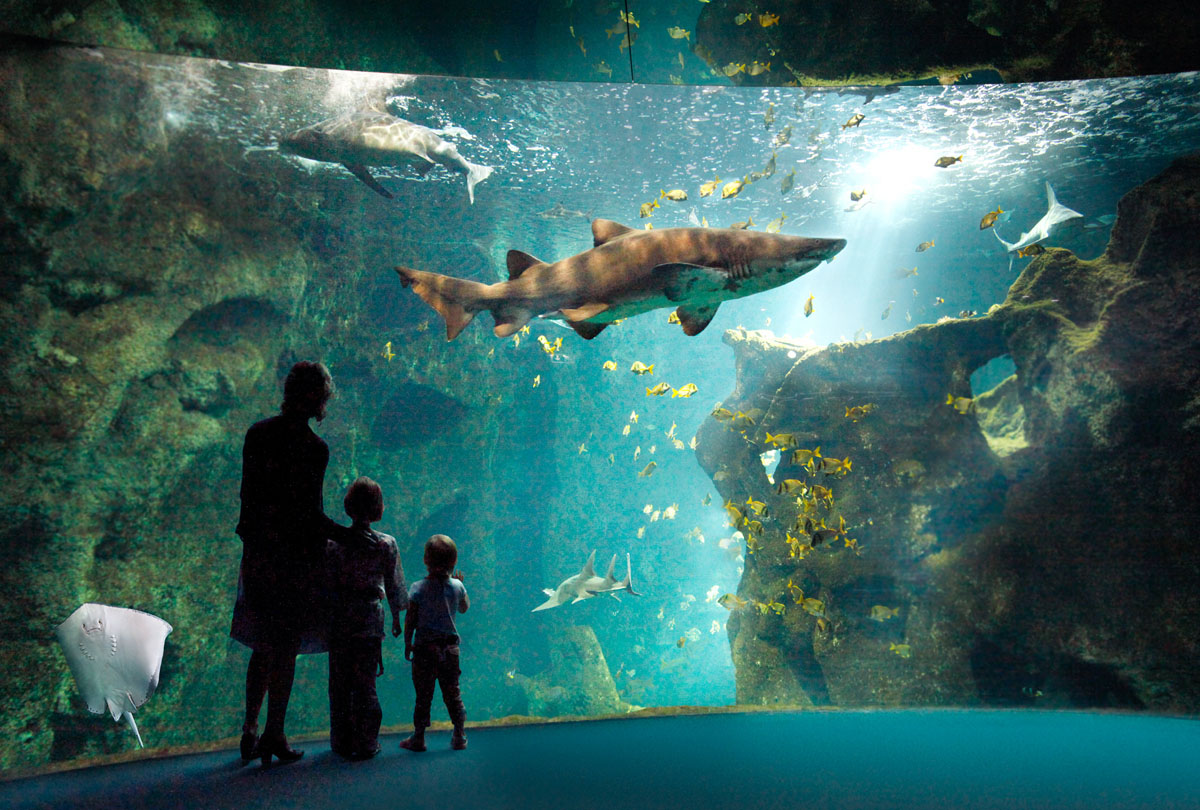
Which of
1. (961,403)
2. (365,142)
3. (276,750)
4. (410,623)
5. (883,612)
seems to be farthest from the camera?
(961,403)

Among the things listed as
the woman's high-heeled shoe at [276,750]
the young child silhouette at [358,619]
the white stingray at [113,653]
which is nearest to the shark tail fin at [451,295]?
the young child silhouette at [358,619]

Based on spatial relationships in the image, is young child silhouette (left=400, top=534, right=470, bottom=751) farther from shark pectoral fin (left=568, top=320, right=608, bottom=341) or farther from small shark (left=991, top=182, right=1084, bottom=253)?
small shark (left=991, top=182, right=1084, bottom=253)

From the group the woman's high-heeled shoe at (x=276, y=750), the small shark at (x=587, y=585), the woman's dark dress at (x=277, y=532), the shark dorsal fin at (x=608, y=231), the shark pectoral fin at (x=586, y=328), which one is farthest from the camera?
the small shark at (x=587, y=585)

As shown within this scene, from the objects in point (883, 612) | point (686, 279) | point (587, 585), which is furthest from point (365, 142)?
point (883, 612)

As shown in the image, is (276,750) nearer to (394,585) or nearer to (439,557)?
(394,585)

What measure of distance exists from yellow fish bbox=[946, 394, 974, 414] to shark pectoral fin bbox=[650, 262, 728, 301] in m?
6.47

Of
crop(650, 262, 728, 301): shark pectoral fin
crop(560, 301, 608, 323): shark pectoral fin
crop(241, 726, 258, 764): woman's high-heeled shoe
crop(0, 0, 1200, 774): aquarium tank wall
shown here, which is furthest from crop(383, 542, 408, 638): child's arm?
crop(650, 262, 728, 301): shark pectoral fin

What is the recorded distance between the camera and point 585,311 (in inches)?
125

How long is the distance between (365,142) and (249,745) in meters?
7.29

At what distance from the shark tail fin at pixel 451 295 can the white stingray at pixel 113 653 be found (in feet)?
12.9

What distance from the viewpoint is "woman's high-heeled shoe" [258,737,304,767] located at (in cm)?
257

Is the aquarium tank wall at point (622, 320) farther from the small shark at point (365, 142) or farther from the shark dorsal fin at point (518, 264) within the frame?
the shark dorsal fin at point (518, 264)

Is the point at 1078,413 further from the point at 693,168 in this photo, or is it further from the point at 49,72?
the point at 49,72

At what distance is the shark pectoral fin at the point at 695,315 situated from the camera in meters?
3.48
